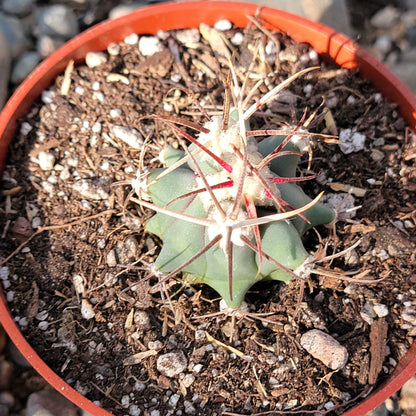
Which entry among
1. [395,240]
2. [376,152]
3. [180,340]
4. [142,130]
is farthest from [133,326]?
[376,152]

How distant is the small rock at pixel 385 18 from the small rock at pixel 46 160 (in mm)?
1740

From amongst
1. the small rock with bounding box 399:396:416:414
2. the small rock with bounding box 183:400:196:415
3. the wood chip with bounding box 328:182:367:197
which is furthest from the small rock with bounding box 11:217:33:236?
the small rock with bounding box 399:396:416:414

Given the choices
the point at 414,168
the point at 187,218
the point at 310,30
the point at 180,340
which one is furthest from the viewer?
the point at 310,30

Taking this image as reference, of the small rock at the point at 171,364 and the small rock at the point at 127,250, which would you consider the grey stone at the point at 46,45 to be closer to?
the small rock at the point at 127,250

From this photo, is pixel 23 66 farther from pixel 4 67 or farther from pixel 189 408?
pixel 189 408

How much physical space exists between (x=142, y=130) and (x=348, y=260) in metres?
Result: 0.70

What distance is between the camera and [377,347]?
1.28m

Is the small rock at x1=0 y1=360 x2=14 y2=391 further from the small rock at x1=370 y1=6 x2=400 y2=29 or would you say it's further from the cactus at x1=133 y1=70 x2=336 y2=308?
the small rock at x1=370 y1=6 x2=400 y2=29

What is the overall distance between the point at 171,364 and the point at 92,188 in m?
0.54

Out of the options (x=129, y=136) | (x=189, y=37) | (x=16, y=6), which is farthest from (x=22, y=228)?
(x=16, y=6)

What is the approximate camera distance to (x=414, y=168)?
1483 mm

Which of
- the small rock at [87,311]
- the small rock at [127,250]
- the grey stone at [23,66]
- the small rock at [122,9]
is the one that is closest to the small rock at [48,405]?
the small rock at [87,311]

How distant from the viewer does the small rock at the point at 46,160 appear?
1.51m

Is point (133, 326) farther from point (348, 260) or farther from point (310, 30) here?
point (310, 30)
